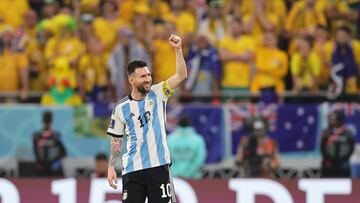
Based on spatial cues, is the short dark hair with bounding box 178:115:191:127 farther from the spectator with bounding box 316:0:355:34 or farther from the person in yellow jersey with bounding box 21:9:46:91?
the spectator with bounding box 316:0:355:34

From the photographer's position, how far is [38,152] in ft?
51.7

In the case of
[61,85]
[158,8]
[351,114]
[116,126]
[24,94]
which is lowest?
[116,126]

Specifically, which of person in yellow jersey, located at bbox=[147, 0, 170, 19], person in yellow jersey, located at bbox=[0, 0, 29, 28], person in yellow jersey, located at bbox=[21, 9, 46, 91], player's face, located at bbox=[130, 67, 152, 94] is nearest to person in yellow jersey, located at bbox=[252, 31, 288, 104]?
person in yellow jersey, located at bbox=[147, 0, 170, 19]

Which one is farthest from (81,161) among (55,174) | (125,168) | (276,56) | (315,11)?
(125,168)

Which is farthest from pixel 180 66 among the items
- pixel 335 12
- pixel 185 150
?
pixel 335 12

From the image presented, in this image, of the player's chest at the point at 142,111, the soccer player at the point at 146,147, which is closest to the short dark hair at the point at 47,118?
the soccer player at the point at 146,147

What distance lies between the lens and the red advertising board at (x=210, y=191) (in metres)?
12.3

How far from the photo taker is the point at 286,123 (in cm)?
1578

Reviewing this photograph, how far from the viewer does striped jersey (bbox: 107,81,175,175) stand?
9.36 meters

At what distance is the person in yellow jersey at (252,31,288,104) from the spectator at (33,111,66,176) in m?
3.18

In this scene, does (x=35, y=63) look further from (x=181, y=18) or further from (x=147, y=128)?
(x=147, y=128)

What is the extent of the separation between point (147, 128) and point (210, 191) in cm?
325

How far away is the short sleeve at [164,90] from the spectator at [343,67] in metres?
6.92

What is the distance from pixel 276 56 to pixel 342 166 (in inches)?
79.9
